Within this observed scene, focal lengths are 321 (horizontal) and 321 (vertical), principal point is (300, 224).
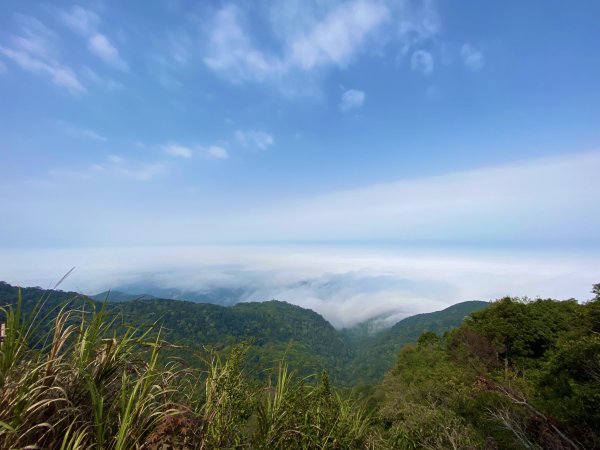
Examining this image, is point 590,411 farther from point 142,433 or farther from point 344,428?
point 142,433

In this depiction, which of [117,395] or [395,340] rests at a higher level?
[117,395]

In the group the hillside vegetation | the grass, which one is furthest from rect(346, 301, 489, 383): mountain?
the grass

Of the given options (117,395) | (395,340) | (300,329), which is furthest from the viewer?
(300,329)

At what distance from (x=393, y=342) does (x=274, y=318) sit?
60.9 metres

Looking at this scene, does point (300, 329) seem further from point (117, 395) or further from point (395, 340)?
point (117, 395)

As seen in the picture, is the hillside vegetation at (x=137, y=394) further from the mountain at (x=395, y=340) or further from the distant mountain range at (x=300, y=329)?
the mountain at (x=395, y=340)

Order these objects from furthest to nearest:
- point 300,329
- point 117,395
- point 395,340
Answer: point 300,329, point 395,340, point 117,395

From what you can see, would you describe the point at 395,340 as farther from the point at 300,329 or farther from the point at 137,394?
the point at 137,394

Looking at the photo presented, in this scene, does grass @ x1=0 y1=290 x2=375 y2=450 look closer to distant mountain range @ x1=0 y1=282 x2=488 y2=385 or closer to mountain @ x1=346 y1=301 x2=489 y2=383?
distant mountain range @ x1=0 y1=282 x2=488 y2=385

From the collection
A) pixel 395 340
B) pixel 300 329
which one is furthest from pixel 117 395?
pixel 300 329

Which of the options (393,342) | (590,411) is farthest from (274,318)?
(590,411)

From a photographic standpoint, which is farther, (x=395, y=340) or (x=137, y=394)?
(x=395, y=340)

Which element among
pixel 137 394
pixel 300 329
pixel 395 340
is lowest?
pixel 395 340

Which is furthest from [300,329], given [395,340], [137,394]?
[137,394]
